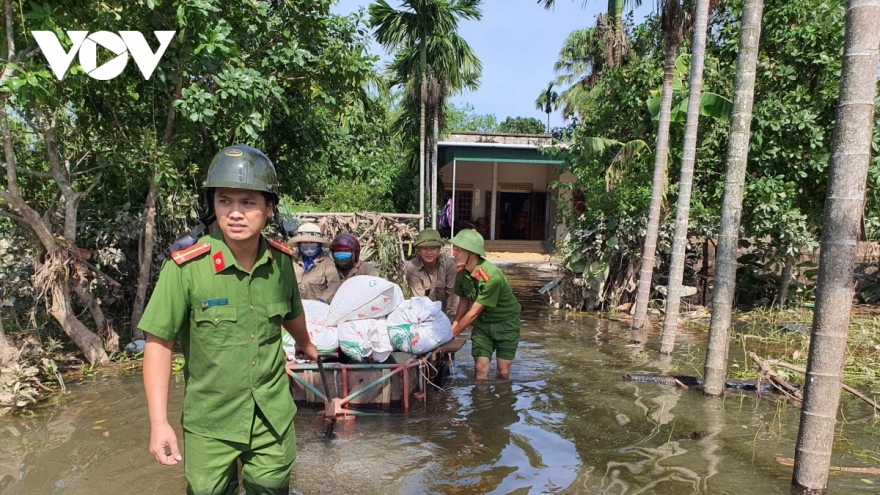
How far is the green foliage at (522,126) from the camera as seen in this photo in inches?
1736

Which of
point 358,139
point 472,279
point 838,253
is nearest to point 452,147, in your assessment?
point 358,139

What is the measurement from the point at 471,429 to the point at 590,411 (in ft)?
4.21

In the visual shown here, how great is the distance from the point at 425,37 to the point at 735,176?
587 inches

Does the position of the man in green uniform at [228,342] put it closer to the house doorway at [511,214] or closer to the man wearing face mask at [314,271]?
the man wearing face mask at [314,271]

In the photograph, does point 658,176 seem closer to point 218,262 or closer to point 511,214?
point 218,262

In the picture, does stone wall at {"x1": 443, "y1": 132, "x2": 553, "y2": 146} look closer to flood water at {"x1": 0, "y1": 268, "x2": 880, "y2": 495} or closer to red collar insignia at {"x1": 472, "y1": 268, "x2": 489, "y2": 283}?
flood water at {"x1": 0, "y1": 268, "x2": 880, "y2": 495}

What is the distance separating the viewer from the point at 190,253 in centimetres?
234

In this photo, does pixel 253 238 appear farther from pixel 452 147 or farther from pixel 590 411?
pixel 452 147

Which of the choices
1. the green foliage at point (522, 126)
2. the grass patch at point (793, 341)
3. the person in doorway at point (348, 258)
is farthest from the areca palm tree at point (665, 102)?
the green foliage at point (522, 126)

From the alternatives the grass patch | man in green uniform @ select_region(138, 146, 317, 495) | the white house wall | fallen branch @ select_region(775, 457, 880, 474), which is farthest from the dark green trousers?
the white house wall

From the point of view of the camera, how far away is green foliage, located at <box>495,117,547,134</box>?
44094 mm

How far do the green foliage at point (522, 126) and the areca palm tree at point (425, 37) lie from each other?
81.2ft

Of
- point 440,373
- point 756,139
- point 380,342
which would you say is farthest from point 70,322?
point 756,139

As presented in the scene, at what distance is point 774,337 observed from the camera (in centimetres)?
864
